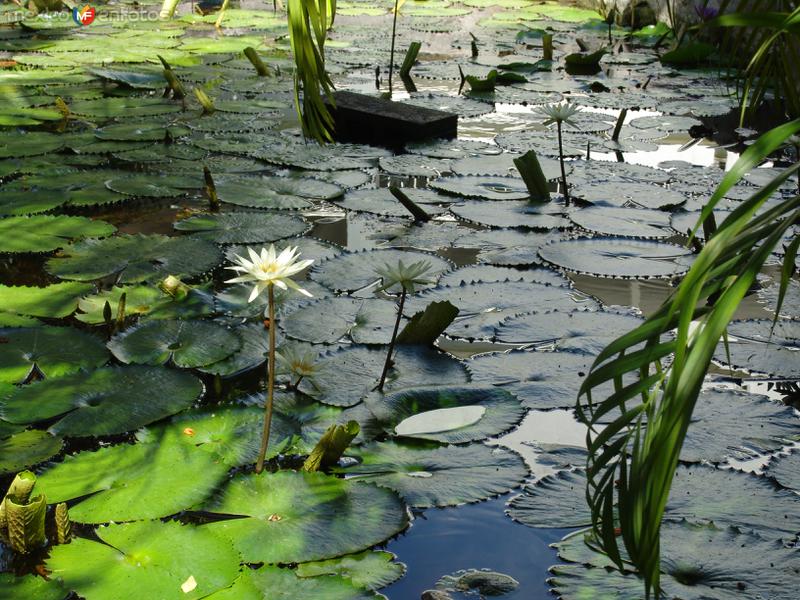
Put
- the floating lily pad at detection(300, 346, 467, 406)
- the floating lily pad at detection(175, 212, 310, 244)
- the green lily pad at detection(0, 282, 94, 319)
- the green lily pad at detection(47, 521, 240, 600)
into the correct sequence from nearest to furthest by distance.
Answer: the green lily pad at detection(47, 521, 240, 600) → the floating lily pad at detection(300, 346, 467, 406) → the green lily pad at detection(0, 282, 94, 319) → the floating lily pad at detection(175, 212, 310, 244)

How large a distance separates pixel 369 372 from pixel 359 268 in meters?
0.68

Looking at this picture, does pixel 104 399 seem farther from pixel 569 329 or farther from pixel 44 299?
pixel 569 329

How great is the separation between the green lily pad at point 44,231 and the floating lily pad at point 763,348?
194 cm

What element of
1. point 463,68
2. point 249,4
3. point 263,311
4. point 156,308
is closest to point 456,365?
point 263,311

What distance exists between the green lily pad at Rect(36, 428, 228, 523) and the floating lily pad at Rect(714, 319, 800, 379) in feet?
3.94

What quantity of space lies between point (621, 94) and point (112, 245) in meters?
3.56

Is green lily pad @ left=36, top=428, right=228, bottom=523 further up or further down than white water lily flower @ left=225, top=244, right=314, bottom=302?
further down

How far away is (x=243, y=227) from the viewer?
3.10 meters

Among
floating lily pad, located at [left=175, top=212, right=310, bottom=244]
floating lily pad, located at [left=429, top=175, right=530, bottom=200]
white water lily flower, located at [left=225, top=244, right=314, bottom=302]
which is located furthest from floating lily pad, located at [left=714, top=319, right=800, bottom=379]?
floating lily pad, located at [left=175, top=212, right=310, bottom=244]

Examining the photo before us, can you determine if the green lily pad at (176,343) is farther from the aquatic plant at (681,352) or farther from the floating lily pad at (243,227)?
the aquatic plant at (681,352)

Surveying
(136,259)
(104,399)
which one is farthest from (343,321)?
(136,259)

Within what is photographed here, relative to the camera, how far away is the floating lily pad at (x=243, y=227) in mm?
3014

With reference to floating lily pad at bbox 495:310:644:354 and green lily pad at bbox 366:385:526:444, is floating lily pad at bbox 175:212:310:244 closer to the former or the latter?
floating lily pad at bbox 495:310:644:354

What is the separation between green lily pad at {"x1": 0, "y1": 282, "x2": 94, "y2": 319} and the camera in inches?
95.0
